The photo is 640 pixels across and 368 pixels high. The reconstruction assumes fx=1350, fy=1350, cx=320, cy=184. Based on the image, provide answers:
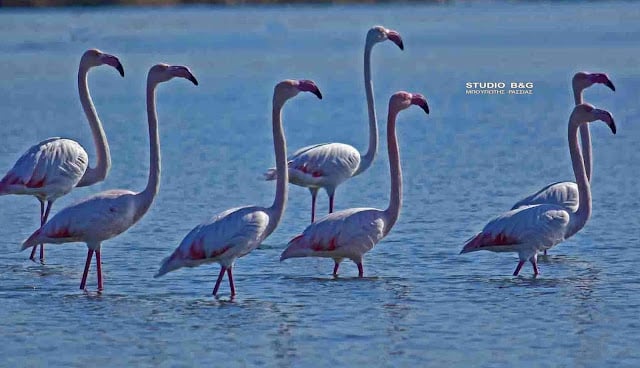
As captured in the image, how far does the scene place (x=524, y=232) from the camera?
10.6 metres

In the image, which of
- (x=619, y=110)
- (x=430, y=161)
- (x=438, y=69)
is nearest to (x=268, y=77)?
(x=438, y=69)

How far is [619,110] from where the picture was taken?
77.5 feet

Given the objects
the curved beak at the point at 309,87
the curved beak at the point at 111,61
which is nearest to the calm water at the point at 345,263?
the curved beak at the point at 309,87

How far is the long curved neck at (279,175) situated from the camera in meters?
10.1

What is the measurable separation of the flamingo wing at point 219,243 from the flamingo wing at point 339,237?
23.3 inches

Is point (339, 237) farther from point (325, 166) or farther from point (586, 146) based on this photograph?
point (586, 146)

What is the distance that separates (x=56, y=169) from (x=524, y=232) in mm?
4184

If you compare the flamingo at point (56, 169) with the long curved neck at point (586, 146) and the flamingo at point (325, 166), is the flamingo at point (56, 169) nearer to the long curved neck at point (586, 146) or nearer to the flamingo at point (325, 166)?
the flamingo at point (325, 166)

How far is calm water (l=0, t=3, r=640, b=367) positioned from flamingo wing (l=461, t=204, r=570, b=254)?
0.28 metres

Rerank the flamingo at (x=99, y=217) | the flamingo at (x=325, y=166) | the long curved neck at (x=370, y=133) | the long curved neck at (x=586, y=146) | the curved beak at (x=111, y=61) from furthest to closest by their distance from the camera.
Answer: the long curved neck at (x=370, y=133) < the flamingo at (x=325, y=166) < the long curved neck at (x=586, y=146) < the curved beak at (x=111, y=61) < the flamingo at (x=99, y=217)

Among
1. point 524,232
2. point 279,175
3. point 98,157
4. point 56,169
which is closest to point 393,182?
point 279,175

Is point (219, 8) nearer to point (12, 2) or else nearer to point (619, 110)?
point (12, 2)

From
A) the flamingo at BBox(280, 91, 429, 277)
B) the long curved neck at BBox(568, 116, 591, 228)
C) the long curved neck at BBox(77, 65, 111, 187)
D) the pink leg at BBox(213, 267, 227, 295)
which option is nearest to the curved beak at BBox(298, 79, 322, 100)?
the flamingo at BBox(280, 91, 429, 277)

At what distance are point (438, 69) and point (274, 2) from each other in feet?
166
